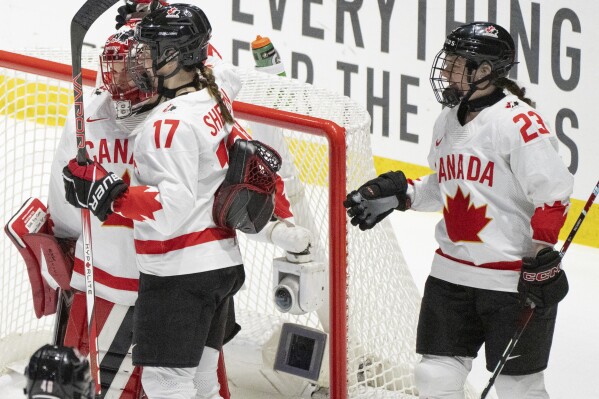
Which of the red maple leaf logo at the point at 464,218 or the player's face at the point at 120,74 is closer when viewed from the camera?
the player's face at the point at 120,74

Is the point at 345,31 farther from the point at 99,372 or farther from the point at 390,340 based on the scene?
the point at 99,372

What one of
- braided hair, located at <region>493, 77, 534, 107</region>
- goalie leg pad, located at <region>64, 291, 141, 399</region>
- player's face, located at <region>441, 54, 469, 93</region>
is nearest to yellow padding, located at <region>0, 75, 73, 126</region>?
goalie leg pad, located at <region>64, 291, 141, 399</region>

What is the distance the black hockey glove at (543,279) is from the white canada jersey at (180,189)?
0.68m

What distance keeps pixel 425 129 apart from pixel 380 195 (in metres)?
2.36


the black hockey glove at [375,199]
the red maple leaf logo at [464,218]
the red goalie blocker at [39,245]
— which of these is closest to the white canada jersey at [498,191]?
the red maple leaf logo at [464,218]

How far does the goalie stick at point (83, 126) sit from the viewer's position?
2883 millimetres

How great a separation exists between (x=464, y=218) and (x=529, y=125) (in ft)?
0.94

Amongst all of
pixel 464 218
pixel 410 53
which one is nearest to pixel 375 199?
pixel 464 218

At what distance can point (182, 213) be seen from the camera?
2840 mm

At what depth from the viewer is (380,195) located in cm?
331

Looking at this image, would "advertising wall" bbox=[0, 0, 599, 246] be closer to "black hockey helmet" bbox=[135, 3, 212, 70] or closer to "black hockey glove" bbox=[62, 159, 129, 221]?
"black hockey helmet" bbox=[135, 3, 212, 70]

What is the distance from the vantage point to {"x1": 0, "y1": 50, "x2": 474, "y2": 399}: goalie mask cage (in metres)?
3.57

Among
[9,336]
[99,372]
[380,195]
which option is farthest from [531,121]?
[9,336]

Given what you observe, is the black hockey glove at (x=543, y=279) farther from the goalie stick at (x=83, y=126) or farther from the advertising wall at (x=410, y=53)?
the advertising wall at (x=410, y=53)
